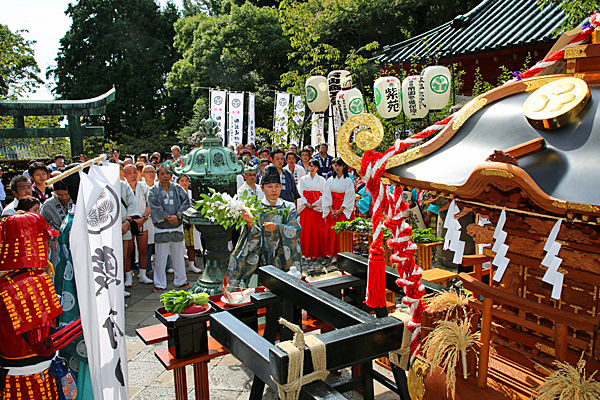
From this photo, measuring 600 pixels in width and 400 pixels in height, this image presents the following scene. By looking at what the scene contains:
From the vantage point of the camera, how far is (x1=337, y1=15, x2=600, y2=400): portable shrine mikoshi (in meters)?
1.89

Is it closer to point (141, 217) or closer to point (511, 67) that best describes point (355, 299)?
point (141, 217)

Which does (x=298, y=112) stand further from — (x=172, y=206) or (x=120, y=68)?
(x=120, y=68)

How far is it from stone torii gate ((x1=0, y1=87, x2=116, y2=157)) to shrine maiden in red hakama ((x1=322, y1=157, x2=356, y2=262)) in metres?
8.28

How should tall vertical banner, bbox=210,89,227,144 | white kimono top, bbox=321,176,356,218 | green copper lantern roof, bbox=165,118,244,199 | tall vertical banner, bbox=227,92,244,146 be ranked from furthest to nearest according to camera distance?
tall vertical banner, bbox=227,92,244,146, tall vertical banner, bbox=210,89,227,144, white kimono top, bbox=321,176,356,218, green copper lantern roof, bbox=165,118,244,199

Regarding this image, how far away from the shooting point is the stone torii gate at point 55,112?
1221 centimetres

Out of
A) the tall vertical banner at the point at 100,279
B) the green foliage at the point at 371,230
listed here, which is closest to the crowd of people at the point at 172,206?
the green foliage at the point at 371,230

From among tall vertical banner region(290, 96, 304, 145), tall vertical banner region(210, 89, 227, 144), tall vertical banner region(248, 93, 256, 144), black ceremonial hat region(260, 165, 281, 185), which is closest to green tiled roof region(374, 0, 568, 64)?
tall vertical banner region(290, 96, 304, 145)

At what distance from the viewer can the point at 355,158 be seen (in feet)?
8.89

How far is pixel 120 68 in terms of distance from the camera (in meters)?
26.5

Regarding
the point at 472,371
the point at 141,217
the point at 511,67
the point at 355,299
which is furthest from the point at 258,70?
the point at 472,371

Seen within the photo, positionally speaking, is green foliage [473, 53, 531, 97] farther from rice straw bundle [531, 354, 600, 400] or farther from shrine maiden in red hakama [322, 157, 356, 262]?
rice straw bundle [531, 354, 600, 400]

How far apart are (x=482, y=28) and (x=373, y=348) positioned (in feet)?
41.7

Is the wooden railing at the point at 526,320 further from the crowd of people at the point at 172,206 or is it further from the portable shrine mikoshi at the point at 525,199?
the crowd of people at the point at 172,206

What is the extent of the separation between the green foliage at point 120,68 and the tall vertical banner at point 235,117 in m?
10.7
